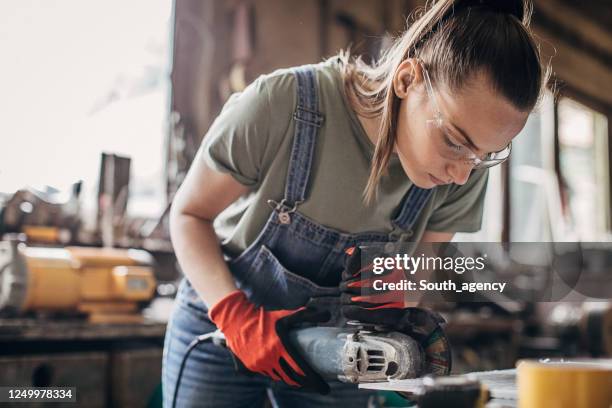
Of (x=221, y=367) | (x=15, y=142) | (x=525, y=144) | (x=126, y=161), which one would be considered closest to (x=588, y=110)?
(x=525, y=144)

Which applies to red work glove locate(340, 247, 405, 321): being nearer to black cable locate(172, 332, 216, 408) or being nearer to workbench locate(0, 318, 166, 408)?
black cable locate(172, 332, 216, 408)

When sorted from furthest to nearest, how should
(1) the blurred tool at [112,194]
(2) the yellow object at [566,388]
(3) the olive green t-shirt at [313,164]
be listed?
(1) the blurred tool at [112,194] < (3) the olive green t-shirt at [313,164] < (2) the yellow object at [566,388]

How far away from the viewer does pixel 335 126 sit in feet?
3.70

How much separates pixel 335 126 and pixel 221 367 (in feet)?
1.49

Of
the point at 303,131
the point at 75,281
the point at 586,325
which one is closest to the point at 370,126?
the point at 303,131

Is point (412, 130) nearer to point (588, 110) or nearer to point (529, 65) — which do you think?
point (529, 65)

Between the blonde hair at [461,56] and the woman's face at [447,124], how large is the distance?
0.01m

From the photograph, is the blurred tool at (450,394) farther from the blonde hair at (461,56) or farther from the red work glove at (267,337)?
the blonde hair at (461,56)

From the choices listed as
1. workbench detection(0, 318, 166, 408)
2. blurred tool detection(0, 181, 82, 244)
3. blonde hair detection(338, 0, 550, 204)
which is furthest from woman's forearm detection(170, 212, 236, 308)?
blurred tool detection(0, 181, 82, 244)

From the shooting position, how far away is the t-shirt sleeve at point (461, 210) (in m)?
1.25

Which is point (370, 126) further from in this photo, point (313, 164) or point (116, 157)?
point (116, 157)

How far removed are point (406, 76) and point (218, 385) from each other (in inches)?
23.9

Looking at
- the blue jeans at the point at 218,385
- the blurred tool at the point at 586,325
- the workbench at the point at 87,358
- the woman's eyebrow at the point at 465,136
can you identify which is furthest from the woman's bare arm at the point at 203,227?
the blurred tool at the point at 586,325

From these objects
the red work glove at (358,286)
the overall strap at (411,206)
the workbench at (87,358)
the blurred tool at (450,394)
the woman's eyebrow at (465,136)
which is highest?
the woman's eyebrow at (465,136)
